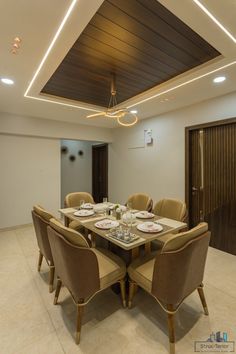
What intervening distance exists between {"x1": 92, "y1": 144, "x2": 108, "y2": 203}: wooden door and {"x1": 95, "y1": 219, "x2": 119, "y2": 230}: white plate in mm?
3681

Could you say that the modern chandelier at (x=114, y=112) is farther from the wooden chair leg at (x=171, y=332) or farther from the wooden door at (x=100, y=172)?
the wooden chair leg at (x=171, y=332)

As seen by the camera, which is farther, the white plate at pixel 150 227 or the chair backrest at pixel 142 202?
the chair backrest at pixel 142 202

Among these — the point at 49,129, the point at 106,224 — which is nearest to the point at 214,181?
the point at 106,224

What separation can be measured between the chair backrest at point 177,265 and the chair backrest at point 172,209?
100 cm

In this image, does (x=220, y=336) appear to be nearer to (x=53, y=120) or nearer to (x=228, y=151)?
(x=228, y=151)

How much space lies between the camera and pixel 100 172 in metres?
6.33

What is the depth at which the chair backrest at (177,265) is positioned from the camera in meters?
1.33

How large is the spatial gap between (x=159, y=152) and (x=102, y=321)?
10.4 ft

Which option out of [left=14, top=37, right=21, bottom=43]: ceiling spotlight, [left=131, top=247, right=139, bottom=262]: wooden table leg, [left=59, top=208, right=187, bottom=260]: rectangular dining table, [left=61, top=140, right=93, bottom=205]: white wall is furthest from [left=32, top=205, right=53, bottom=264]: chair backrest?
[left=61, top=140, right=93, bottom=205]: white wall

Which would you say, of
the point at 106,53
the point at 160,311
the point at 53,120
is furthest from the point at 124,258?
the point at 53,120

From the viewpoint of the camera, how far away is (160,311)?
1.78 metres

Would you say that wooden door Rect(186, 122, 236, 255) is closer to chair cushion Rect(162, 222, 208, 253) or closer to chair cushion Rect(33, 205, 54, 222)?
chair cushion Rect(162, 222, 208, 253)

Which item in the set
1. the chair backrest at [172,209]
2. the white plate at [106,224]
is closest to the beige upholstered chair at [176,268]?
the white plate at [106,224]

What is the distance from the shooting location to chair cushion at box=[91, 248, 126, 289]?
64.1 inches
